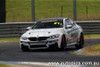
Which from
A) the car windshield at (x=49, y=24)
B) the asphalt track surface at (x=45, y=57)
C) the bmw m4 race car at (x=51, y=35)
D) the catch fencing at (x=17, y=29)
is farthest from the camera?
the catch fencing at (x=17, y=29)

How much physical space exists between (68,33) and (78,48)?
1.17 metres

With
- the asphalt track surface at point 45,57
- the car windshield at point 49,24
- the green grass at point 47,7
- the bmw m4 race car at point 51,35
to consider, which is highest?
the car windshield at point 49,24

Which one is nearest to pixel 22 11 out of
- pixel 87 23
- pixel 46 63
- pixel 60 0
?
pixel 60 0

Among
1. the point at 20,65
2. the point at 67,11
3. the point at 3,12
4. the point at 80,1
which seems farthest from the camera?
the point at 80,1

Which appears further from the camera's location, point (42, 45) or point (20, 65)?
point (42, 45)

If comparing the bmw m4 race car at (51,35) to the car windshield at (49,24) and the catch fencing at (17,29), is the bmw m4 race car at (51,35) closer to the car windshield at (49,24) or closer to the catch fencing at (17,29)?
the car windshield at (49,24)

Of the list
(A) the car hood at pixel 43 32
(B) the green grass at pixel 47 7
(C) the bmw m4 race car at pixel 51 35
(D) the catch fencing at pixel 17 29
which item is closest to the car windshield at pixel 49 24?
(C) the bmw m4 race car at pixel 51 35

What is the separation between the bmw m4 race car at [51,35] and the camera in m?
16.6

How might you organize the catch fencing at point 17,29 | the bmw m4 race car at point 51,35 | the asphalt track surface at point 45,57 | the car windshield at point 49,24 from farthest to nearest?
the catch fencing at point 17,29 → the car windshield at point 49,24 → the bmw m4 race car at point 51,35 → the asphalt track surface at point 45,57

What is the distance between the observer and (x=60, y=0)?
6259 centimetres

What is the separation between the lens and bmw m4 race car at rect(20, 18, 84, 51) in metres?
16.6

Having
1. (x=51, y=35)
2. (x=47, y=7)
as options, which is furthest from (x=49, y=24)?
(x=47, y=7)

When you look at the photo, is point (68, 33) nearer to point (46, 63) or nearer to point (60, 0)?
point (46, 63)

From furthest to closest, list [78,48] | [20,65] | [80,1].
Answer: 1. [80,1]
2. [78,48]
3. [20,65]
